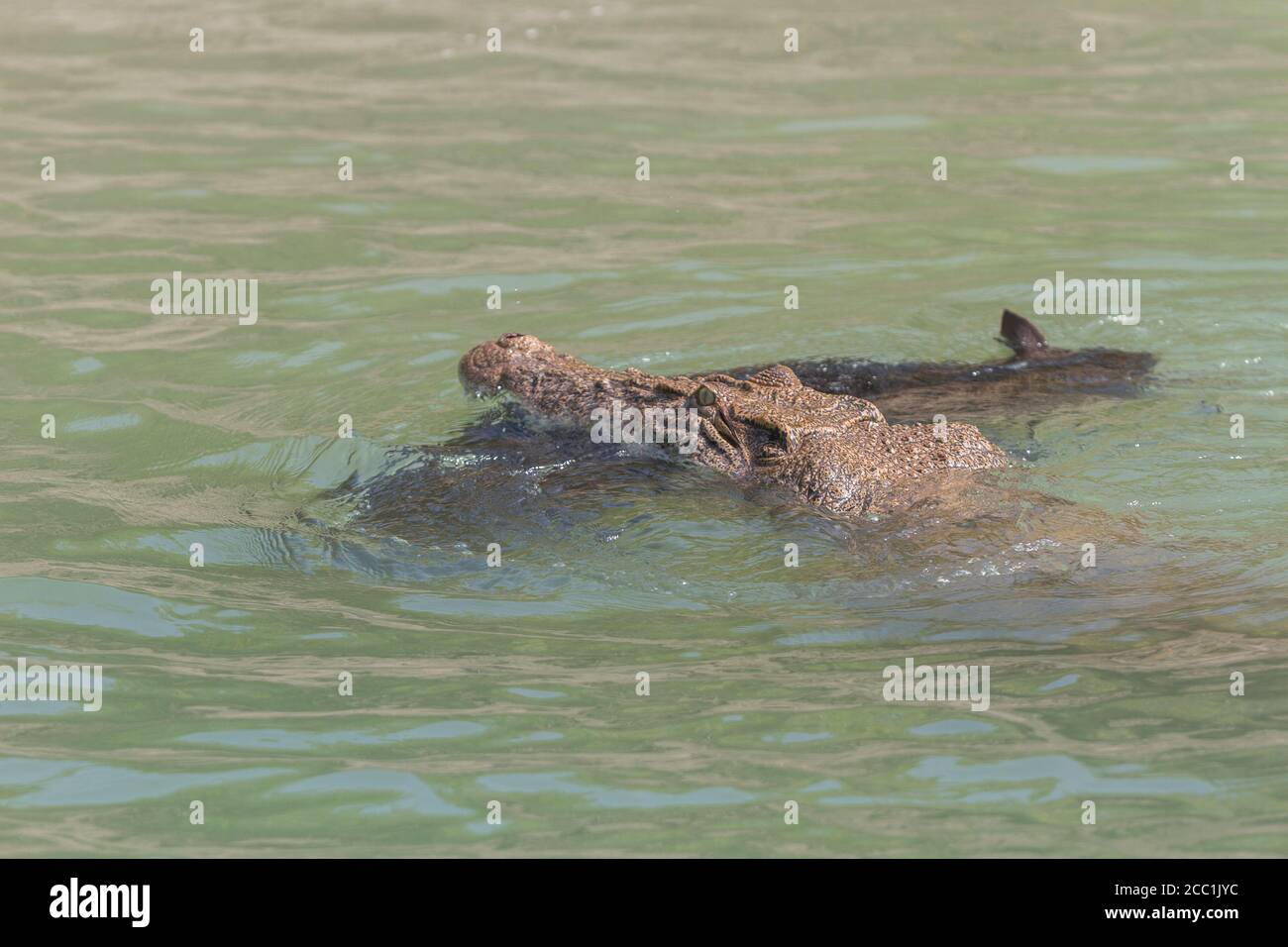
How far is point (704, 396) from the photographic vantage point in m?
7.95

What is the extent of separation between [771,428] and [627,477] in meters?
0.73

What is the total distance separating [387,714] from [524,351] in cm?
276

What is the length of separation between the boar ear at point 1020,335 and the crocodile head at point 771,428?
1983 millimetres

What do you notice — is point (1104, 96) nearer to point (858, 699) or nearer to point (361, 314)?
point (361, 314)

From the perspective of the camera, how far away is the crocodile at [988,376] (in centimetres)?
953

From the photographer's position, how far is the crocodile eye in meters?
7.93

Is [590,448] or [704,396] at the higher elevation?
[704,396]

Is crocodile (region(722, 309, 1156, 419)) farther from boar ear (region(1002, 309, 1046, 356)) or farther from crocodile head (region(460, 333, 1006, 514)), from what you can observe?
crocodile head (region(460, 333, 1006, 514))

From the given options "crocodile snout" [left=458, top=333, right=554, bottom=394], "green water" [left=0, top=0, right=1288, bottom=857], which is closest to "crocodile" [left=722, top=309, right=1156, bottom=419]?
"green water" [left=0, top=0, right=1288, bottom=857]

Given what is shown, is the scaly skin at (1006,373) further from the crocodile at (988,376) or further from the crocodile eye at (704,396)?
the crocodile eye at (704,396)

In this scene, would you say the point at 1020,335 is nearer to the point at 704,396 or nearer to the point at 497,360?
the point at 704,396

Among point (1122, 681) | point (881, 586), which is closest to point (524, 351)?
point (881, 586)

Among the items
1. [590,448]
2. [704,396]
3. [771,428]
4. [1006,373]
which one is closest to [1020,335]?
[1006,373]

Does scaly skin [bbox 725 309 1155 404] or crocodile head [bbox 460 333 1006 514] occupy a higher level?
scaly skin [bbox 725 309 1155 404]
